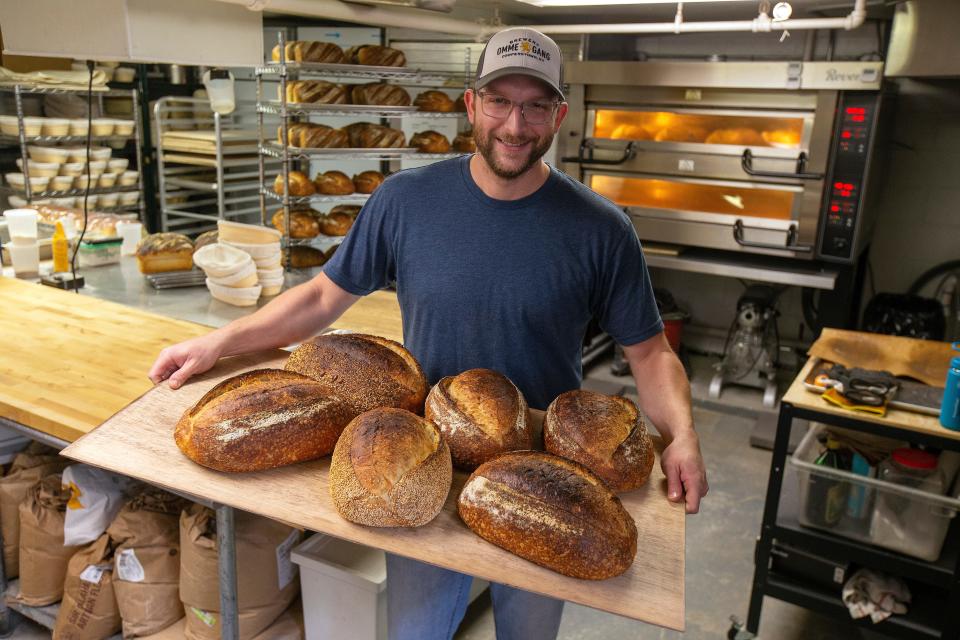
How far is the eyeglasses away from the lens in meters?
1.35

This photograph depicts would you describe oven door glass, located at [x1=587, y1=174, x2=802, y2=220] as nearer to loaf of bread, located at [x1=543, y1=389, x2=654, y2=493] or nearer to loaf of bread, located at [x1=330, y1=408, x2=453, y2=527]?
loaf of bread, located at [x1=543, y1=389, x2=654, y2=493]

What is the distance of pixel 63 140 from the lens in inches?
188

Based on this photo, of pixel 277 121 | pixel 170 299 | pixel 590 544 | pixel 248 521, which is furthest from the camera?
pixel 277 121

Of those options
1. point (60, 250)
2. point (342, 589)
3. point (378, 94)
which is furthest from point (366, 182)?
point (342, 589)

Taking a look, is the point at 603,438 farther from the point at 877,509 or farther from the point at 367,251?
the point at 877,509

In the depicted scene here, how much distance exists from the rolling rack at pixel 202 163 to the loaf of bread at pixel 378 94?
1.40 meters

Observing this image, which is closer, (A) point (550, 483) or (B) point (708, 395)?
(A) point (550, 483)

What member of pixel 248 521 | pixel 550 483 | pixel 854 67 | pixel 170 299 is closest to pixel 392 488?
pixel 550 483

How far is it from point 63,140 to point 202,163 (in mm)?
853

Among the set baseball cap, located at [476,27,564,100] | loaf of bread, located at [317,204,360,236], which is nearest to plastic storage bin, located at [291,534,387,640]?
baseball cap, located at [476,27,564,100]

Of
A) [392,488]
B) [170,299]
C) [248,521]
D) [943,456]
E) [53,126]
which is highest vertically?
[53,126]

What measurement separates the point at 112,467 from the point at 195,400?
0.20m

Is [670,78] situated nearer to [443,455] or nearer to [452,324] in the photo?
[452,324]

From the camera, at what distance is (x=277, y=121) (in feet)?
18.8
